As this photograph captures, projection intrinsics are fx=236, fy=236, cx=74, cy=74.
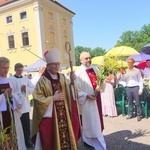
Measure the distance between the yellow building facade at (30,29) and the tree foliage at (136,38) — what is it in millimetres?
18482

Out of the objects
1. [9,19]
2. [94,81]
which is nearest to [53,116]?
[94,81]

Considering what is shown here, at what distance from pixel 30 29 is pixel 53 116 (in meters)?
24.1

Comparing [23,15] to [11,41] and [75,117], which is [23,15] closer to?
[11,41]

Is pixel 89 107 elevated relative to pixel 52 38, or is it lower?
lower

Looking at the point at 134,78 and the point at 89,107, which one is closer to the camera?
the point at 89,107

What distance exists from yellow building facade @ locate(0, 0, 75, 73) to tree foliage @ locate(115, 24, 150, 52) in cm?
1848

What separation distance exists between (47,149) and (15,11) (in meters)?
26.3

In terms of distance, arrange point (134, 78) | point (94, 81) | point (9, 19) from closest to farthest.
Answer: point (94, 81)
point (134, 78)
point (9, 19)

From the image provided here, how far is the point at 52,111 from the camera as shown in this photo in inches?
143

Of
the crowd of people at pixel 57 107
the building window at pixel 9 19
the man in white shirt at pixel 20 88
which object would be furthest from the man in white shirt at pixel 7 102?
the building window at pixel 9 19

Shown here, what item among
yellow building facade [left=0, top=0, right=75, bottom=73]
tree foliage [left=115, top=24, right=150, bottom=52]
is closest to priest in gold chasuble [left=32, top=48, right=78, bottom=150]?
yellow building facade [left=0, top=0, right=75, bottom=73]

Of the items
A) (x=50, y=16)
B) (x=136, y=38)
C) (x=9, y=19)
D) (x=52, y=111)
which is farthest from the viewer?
(x=136, y=38)

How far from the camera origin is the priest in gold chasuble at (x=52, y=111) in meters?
3.55

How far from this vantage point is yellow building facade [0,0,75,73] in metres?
26.2
